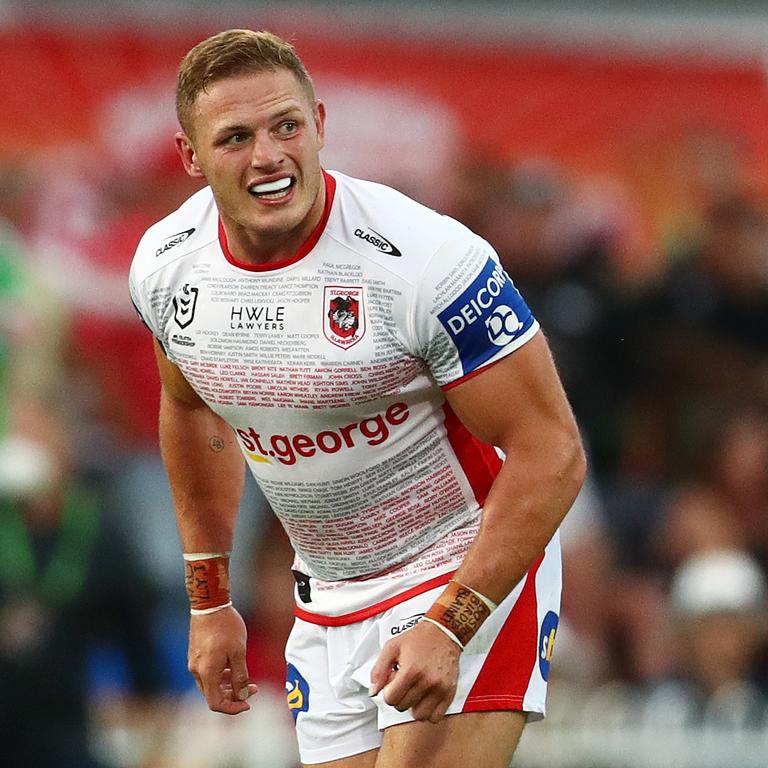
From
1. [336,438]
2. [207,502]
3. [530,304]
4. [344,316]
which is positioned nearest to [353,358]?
[344,316]

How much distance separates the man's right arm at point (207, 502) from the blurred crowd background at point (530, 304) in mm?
2949

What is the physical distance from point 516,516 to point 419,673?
43cm

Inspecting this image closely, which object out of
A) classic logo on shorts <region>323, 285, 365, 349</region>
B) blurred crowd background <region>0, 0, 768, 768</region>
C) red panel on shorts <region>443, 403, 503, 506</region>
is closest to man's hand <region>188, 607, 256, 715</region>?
red panel on shorts <region>443, 403, 503, 506</region>

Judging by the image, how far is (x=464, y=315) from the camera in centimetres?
360

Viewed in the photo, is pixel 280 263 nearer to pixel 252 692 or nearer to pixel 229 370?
pixel 229 370

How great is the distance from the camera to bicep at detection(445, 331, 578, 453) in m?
3.62

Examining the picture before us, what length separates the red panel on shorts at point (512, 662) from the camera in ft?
12.7

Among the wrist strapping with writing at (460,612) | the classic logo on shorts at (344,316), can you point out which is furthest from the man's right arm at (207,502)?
the wrist strapping with writing at (460,612)

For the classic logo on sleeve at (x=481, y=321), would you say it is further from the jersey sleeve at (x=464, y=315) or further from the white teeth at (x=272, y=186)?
the white teeth at (x=272, y=186)

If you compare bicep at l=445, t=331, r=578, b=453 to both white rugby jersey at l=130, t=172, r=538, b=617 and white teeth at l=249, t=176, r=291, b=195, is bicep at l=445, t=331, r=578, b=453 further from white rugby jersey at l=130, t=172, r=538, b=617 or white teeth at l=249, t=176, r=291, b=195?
white teeth at l=249, t=176, r=291, b=195

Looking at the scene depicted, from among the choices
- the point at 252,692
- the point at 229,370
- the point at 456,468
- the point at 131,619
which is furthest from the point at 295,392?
the point at 131,619

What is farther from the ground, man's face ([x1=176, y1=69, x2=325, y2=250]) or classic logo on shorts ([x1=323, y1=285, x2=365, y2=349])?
man's face ([x1=176, y1=69, x2=325, y2=250])

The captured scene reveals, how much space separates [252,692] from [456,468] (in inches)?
34.0

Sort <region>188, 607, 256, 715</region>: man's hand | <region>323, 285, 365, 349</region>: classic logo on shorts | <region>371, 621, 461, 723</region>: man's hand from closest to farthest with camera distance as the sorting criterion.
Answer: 1. <region>371, 621, 461, 723</region>: man's hand
2. <region>323, 285, 365, 349</region>: classic logo on shorts
3. <region>188, 607, 256, 715</region>: man's hand
